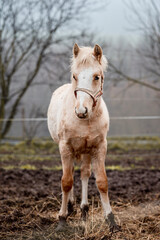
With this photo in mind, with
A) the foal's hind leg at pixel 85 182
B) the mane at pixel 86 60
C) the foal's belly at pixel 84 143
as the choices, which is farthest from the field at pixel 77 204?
the mane at pixel 86 60

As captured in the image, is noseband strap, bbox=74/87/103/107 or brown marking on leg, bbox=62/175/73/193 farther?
brown marking on leg, bbox=62/175/73/193

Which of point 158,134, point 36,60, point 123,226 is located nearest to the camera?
point 123,226

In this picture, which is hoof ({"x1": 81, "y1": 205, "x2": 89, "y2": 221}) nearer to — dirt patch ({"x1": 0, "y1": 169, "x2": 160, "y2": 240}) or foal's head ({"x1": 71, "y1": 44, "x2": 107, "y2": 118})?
dirt patch ({"x1": 0, "y1": 169, "x2": 160, "y2": 240})

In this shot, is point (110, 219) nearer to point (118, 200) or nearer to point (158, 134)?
point (118, 200)

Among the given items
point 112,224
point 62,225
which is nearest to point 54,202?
point 62,225

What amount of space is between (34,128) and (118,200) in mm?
7777

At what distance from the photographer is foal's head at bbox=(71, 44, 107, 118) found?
10.7 ft

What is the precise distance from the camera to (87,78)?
11.1 feet

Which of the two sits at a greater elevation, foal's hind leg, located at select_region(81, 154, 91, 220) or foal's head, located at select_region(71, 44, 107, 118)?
foal's head, located at select_region(71, 44, 107, 118)

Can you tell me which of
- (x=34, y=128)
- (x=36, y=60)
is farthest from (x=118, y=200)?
(x=36, y=60)

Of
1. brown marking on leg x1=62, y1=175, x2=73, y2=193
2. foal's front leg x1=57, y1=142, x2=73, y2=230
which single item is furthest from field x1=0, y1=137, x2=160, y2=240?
brown marking on leg x1=62, y1=175, x2=73, y2=193

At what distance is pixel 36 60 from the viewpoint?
14531mm

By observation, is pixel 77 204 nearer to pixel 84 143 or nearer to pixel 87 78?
pixel 84 143

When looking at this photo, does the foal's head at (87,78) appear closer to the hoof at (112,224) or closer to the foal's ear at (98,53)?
the foal's ear at (98,53)
